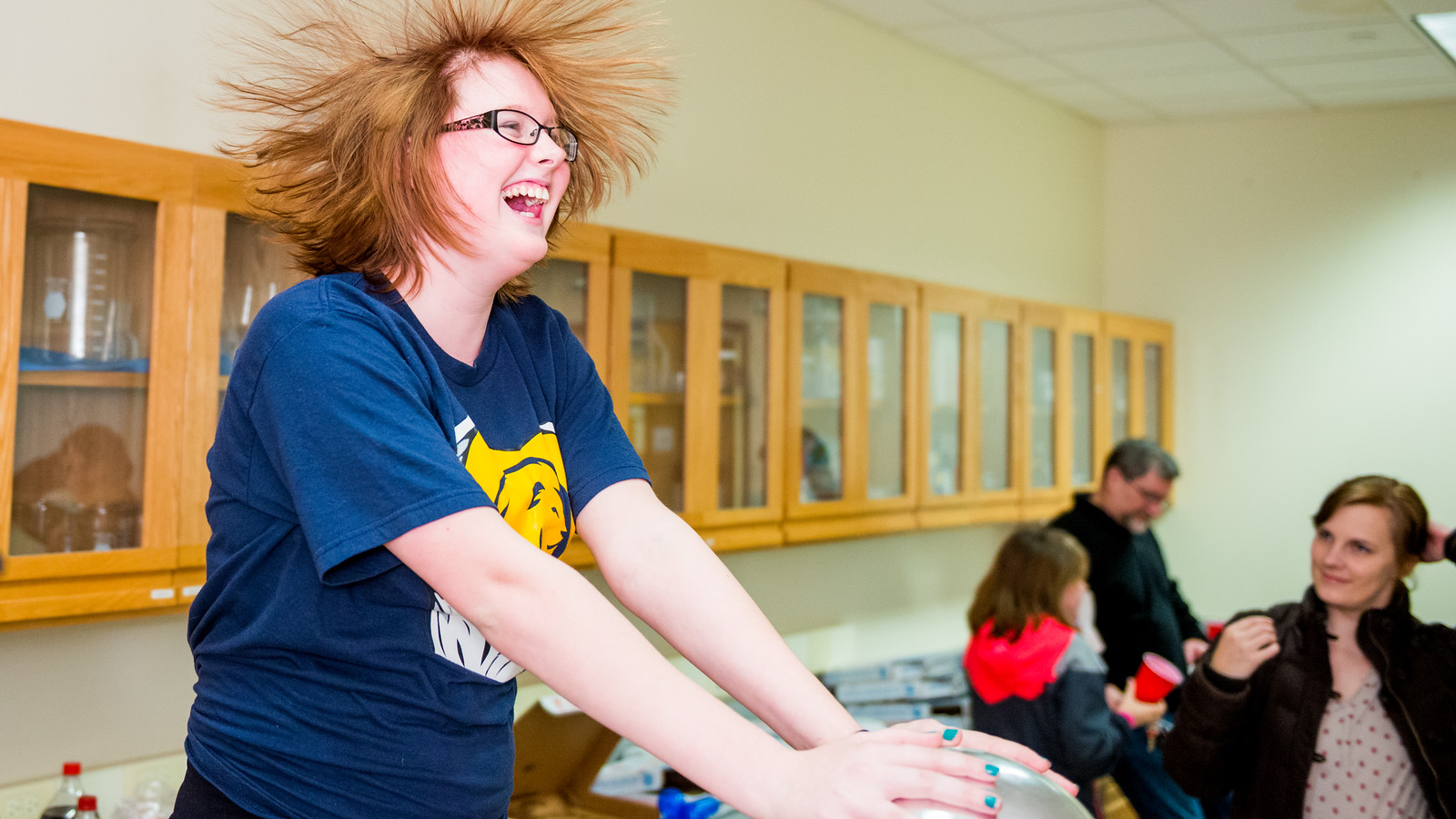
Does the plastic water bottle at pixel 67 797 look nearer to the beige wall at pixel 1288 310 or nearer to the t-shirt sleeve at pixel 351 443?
the t-shirt sleeve at pixel 351 443

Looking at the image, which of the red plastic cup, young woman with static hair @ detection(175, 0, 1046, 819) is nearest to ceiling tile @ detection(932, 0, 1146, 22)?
the red plastic cup

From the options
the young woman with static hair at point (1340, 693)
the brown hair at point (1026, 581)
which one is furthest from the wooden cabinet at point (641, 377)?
the young woman with static hair at point (1340, 693)

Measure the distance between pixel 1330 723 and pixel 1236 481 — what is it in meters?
2.87

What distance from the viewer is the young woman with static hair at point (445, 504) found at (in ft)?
2.36

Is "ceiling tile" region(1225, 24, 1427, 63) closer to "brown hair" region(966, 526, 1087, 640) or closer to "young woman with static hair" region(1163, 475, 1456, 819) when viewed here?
"brown hair" region(966, 526, 1087, 640)

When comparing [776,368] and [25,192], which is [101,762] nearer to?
[25,192]

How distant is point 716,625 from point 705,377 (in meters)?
1.79

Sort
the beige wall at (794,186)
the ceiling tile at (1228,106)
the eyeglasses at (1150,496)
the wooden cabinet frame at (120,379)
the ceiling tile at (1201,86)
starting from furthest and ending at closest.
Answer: the ceiling tile at (1228,106) < the ceiling tile at (1201,86) < the eyeglasses at (1150,496) < the beige wall at (794,186) < the wooden cabinet frame at (120,379)

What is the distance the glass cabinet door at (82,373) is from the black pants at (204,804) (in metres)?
1.01

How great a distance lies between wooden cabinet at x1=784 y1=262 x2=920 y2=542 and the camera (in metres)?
2.99

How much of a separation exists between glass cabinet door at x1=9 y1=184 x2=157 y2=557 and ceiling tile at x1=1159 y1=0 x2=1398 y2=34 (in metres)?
2.84

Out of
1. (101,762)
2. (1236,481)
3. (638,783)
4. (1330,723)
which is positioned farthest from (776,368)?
(1236,481)

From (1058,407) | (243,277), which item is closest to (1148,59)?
(1058,407)

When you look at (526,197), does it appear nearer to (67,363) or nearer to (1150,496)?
(67,363)
